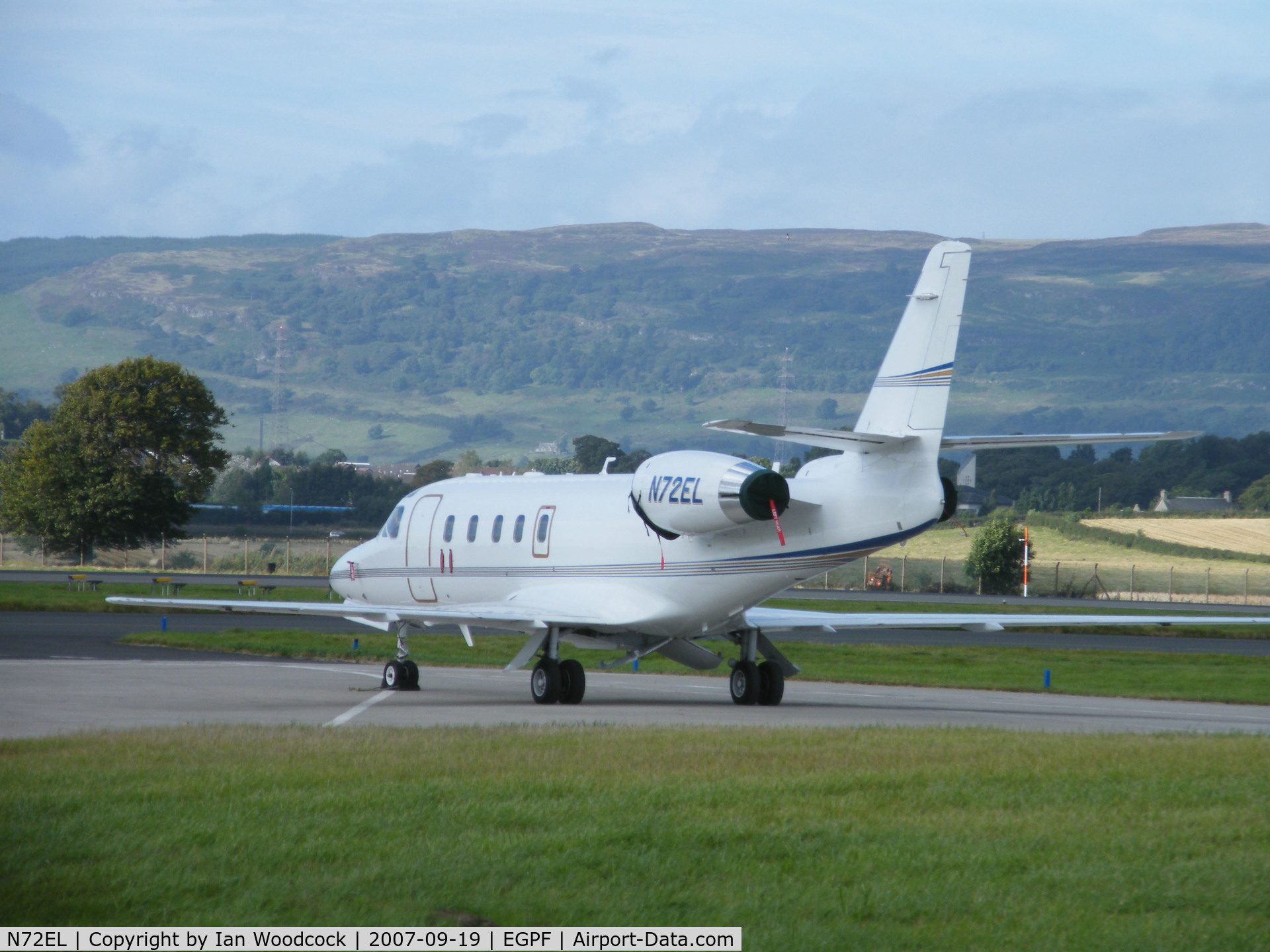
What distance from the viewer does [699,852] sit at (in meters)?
9.48

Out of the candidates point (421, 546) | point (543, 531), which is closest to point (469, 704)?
point (543, 531)

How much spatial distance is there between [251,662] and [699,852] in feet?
81.5

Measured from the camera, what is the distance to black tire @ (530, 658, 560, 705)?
23.2 m

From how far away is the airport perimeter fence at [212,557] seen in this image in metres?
81.2

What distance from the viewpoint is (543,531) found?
2489 centimetres

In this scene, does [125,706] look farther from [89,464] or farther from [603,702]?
[89,464]

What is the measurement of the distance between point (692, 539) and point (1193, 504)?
126812 millimetres

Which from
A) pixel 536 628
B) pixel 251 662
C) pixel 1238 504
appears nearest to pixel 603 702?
pixel 536 628

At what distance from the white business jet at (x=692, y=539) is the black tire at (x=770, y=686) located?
0.02 meters

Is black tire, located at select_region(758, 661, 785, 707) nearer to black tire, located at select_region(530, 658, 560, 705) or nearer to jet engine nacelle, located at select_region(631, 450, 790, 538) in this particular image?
jet engine nacelle, located at select_region(631, 450, 790, 538)

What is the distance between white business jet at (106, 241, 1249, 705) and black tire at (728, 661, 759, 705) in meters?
0.03

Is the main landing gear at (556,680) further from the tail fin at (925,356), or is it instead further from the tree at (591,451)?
the tree at (591,451)

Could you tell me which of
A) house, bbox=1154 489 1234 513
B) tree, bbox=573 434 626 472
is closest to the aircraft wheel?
tree, bbox=573 434 626 472

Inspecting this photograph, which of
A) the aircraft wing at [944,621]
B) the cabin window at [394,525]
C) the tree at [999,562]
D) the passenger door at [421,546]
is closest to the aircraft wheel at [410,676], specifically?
the passenger door at [421,546]
